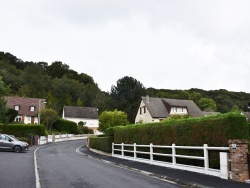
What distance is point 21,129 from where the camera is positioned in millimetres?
48906

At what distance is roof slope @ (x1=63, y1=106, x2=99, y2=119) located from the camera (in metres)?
85.6

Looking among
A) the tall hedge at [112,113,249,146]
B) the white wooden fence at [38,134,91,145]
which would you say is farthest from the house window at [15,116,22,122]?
the tall hedge at [112,113,249,146]

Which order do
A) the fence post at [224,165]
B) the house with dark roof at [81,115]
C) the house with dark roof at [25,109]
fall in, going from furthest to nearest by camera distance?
1. the house with dark roof at [81,115]
2. the house with dark roof at [25,109]
3. the fence post at [224,165]

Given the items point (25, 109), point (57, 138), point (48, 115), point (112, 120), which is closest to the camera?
point (57, 138)

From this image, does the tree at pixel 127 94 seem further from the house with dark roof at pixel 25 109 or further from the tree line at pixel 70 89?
the house with dark roof at pixel 25 109

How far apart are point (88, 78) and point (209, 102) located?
44.5 m

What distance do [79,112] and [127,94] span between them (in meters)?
18.3

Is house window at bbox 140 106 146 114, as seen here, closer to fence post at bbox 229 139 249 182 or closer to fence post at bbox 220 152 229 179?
fence post at bbox 220 152 229 179

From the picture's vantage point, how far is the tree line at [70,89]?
7744cm

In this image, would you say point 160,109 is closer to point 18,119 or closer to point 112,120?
point 112,120

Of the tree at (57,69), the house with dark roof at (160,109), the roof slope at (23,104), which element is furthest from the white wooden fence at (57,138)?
the tree at (57,69)

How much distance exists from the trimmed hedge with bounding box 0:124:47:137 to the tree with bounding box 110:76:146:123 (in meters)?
28.8

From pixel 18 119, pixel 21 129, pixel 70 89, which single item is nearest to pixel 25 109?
pixel 18 119

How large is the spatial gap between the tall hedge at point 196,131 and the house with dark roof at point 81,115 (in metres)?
64.6
